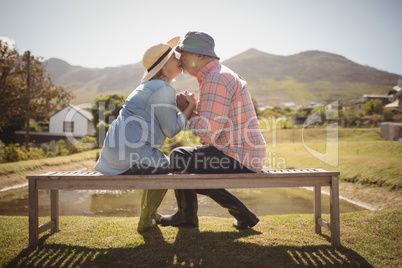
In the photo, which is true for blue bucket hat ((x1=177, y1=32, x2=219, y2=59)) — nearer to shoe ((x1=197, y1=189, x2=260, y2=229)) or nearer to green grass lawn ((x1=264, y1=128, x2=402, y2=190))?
shoe ((x1=197, y1=189, x2=260, y2=229))

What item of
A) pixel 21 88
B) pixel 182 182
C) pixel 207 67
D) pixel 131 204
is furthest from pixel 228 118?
pixel 21 88

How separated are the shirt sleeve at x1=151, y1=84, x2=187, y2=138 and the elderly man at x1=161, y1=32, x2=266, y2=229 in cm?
22

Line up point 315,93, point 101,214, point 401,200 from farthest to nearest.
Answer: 1. point 315,93
2. point 401,200
3. point 101,214

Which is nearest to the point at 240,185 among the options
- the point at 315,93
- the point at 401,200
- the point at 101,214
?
the point at 101,214

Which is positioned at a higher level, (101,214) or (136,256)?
(136,256)

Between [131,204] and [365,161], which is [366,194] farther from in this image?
[131,204]

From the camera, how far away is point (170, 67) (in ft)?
12.2

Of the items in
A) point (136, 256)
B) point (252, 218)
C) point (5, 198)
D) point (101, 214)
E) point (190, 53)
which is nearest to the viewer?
point (136, 256)

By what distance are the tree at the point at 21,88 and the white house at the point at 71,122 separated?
17.3m

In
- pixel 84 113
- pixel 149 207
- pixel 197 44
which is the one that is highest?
pixel 84 113

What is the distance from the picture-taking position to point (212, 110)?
10.9 feet

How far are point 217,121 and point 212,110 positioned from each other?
0.47 feet

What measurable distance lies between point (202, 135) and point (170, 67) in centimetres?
104

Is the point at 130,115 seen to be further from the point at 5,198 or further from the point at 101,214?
the point at 5,198
